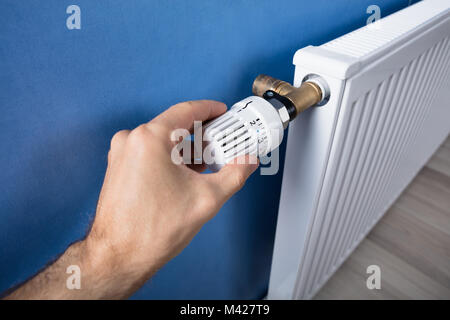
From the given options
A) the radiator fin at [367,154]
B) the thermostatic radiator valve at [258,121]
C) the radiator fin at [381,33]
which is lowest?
the radiator fin at [367,154]

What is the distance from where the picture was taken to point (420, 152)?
0.91 metres

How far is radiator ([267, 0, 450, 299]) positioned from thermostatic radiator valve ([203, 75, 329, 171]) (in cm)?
3

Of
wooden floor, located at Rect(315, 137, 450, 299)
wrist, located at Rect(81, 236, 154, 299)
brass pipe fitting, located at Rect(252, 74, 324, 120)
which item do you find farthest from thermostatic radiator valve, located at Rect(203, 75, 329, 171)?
wooden floor, located at Rect(315, 137, 450, 299)

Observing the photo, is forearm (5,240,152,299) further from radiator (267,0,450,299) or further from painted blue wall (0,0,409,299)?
radiator (267,0,450,299)

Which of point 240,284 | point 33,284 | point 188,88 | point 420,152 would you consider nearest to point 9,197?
point 33,284

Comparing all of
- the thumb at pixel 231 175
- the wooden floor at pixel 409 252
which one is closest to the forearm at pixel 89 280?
the thumb at pixel 231 175

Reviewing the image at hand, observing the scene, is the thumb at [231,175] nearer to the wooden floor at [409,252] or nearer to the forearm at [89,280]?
the forearm at [89,280]

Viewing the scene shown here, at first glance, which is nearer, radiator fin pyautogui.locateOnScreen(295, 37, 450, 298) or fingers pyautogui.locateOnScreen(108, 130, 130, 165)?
fingers pyautogui.locateOnScreen(108, 130, 130, 165)

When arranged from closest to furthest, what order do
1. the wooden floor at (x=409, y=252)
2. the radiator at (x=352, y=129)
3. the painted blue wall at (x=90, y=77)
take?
the painted blue wall at (x=90, y=77) < the radiator at (x=352, y=129) < the wooden floor at (x=409, y=252)

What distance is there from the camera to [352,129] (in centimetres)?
41

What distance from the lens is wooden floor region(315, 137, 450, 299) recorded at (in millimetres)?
879

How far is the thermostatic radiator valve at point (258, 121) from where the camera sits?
29 centimetres

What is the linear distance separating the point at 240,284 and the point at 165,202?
1.72 feet

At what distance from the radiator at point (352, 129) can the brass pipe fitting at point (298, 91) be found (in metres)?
0.02
